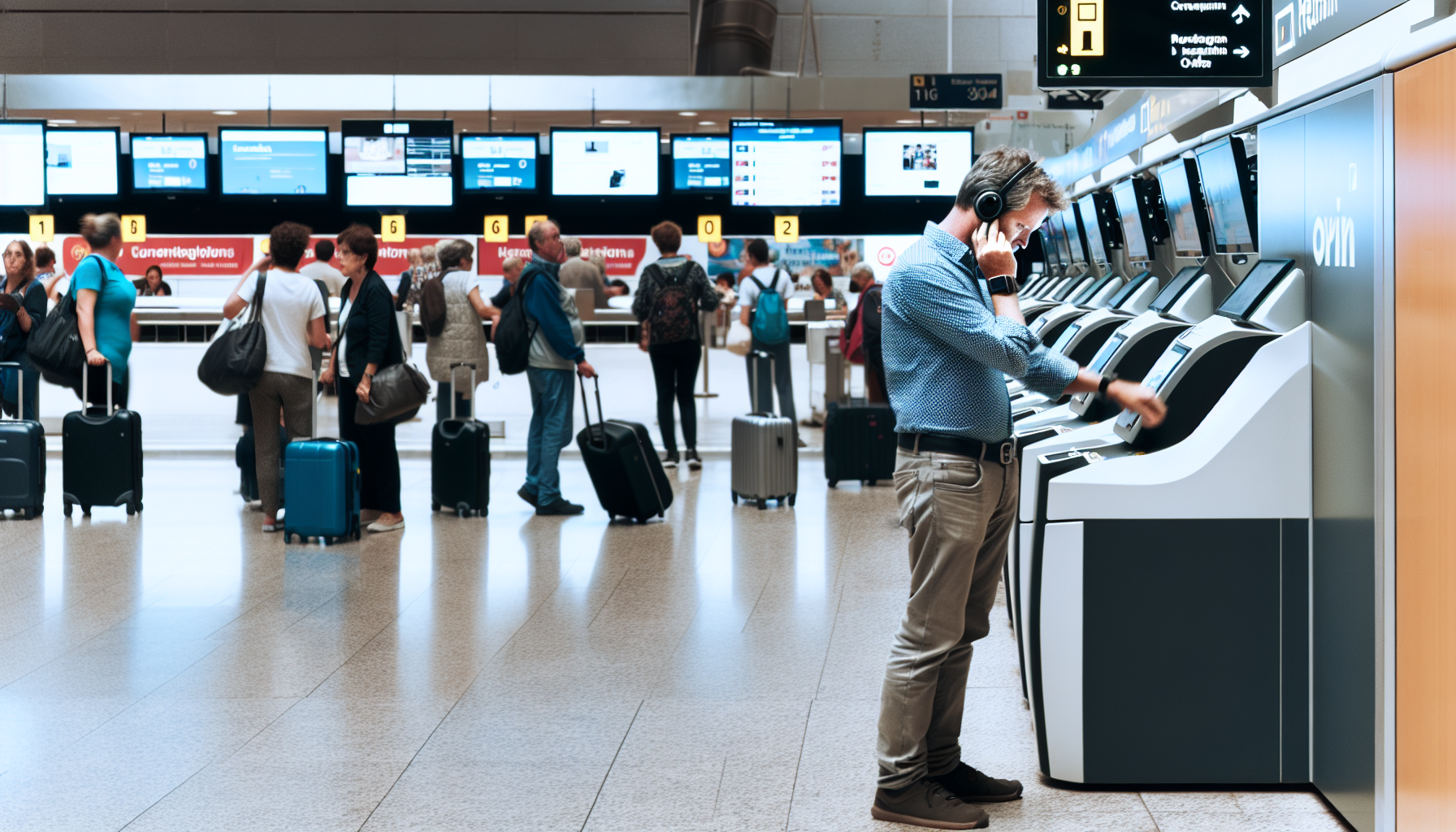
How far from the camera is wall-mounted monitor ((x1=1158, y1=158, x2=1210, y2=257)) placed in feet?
15.1

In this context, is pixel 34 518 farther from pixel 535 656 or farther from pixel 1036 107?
pixel 1036 107

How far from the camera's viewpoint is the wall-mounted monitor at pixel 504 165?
1130cm

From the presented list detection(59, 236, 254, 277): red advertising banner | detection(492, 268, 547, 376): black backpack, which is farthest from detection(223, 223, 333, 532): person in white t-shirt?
detection(59, 236, 254, 277): red advertising banner

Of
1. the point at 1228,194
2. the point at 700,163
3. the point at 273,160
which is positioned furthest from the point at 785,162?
the point at 1228,194

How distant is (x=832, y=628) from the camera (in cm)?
475

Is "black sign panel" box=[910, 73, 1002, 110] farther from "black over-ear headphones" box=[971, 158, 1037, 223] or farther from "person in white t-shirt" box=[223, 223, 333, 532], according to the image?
"black over-ear headphones" box=[971, 158, 1037, 223]

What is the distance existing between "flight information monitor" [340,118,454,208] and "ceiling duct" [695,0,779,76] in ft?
11.4

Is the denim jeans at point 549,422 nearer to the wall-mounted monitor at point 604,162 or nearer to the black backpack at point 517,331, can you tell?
the black backpack at point 517,331

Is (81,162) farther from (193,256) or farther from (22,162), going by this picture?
(193,256)

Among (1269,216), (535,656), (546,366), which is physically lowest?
(535,656)

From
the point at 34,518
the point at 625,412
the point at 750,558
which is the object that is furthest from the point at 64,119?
the point at 750,558

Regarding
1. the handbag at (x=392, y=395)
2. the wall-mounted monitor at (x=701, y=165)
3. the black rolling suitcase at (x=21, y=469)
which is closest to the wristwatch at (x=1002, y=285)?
the handbag at (x=392, y=395)

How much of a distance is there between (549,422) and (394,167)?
15.6 ft

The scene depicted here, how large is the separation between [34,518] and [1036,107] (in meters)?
7.18
